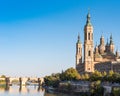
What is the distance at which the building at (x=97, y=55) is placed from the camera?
103725 millimetres

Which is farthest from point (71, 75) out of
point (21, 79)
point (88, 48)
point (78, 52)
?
point (21, 79)

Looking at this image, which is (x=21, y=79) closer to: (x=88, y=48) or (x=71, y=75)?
(x=88, y=48)

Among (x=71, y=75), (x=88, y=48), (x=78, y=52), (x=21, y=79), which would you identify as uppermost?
(x=78, y=52)

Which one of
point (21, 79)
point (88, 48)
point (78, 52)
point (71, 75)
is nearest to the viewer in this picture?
point (71, 75)

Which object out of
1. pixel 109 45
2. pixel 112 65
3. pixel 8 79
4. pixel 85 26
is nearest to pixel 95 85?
pixel 112 65

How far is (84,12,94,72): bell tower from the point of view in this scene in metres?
105

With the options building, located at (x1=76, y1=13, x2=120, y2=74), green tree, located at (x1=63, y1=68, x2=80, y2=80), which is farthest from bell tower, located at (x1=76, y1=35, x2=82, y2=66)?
green tree, located at (x1=63, y1=68, x2=80, y2=80)

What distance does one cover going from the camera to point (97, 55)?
10950cm

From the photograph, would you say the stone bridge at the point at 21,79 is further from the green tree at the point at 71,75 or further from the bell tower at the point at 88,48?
the green tree at the point at 71,75

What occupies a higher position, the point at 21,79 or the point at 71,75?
the point at 71,75

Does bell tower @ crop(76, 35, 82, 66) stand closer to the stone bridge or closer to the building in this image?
the building

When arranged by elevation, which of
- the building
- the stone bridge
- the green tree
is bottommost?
the stone bridge

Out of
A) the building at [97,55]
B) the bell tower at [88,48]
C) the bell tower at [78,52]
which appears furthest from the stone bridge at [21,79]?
the bell tower at [88,48]

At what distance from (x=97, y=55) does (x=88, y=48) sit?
16.8 feet
